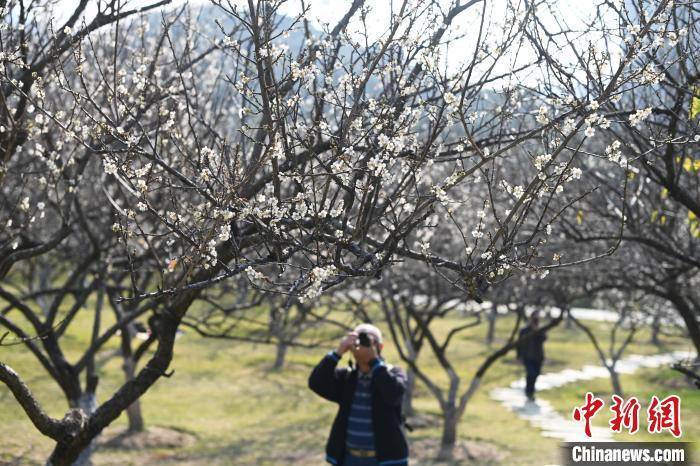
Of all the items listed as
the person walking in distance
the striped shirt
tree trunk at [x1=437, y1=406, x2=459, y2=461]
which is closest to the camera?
the striped shirt

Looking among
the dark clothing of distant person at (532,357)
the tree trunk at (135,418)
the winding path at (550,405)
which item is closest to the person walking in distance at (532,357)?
the dark clothing of distant person at (532,357)

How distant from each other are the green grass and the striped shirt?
635 cm

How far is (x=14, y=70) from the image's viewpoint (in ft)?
26.3

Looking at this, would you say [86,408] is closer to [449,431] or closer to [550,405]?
[449,431]

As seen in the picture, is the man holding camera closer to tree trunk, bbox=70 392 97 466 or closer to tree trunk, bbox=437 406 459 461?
tree trunk, bbox=70 392 97 466

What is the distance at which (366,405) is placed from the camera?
6809 mm

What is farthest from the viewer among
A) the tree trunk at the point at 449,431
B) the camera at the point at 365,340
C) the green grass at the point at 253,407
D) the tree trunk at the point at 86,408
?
the tree trunk at the point at 449,431

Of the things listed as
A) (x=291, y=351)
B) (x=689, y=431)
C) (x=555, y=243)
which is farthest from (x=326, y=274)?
(x=291, y=351)

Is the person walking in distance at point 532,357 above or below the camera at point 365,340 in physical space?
above

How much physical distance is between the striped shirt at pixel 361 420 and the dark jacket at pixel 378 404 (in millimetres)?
48

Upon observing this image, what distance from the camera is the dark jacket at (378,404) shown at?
21.6 ft

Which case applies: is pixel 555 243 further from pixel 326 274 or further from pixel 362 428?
pixel 326 274

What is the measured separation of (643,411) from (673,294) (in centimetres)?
1001

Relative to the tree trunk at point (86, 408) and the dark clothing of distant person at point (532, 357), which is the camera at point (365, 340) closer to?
the tree trunk at point (86, 408)
